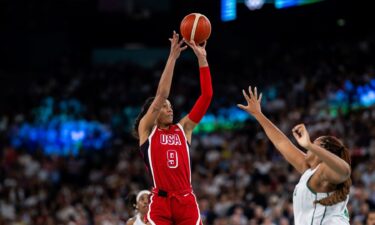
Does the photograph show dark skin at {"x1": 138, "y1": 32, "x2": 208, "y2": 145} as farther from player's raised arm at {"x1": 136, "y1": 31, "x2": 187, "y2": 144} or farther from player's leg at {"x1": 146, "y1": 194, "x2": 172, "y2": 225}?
player's leg at {"x1": 146, "y1": 194, "x2": 172, "y2": 225}

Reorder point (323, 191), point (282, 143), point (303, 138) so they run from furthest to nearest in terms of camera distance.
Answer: point (282, 143), point (323, 191), point (303, 138)

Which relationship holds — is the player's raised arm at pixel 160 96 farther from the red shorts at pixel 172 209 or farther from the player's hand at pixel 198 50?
the red shorts at pixel 172 209

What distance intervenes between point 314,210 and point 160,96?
5.88 ft

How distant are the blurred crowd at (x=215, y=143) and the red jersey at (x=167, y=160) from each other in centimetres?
473

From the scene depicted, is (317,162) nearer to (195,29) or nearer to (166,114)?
(166,114)

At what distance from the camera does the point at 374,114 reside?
14961 millimetres

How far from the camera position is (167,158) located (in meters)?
6.77

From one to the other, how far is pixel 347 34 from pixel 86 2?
9.57 m

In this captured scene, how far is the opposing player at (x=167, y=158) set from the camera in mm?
6699

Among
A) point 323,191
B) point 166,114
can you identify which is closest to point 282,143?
point 323,191

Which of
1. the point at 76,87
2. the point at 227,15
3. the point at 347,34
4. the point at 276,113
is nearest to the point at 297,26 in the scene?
the point at 347,34

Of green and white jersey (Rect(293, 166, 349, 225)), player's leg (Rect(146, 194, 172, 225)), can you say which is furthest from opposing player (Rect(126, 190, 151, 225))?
green and white jersey (Rect(293, 166, 349, 225))

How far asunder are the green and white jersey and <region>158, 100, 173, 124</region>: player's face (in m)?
1.70

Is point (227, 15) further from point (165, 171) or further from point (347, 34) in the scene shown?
point (165, 171)
